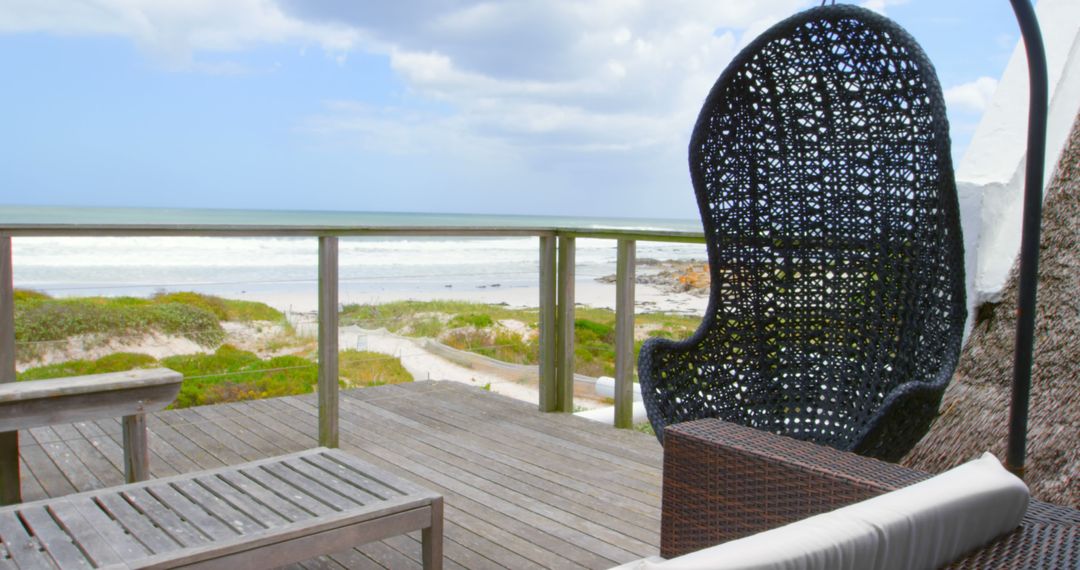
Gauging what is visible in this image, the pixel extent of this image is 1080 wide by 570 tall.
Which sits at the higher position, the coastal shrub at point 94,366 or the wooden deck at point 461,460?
the coastal shrub at point 94,366

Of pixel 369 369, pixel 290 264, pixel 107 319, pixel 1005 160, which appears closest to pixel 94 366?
pixel 107 319

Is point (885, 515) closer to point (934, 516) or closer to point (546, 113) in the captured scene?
point (934, 516)

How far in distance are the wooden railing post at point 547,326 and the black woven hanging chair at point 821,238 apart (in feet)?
4.61

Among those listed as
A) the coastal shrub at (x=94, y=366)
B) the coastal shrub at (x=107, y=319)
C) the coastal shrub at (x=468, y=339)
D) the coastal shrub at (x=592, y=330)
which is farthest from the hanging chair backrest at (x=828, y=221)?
the coastal shrub at (x=94, y=366)

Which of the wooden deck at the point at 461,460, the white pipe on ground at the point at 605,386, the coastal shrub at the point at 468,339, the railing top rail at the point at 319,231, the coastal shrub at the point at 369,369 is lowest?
the wooden deck at the point at 461,460

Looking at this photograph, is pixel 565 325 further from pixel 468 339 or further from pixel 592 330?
pixel 468 339

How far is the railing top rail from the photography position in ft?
8.45

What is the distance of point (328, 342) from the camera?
3.30m

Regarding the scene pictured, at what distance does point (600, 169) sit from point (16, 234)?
22.5m

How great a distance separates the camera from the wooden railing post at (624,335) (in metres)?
3.48

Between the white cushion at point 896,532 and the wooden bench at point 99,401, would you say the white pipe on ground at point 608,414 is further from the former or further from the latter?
the white cushion at point 896,532

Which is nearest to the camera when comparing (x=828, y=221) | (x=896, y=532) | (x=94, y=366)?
(x=896, y=532)

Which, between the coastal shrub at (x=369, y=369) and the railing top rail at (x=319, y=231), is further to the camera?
the coastal shrub at (x=369, y=369)

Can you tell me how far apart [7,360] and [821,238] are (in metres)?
2.63
